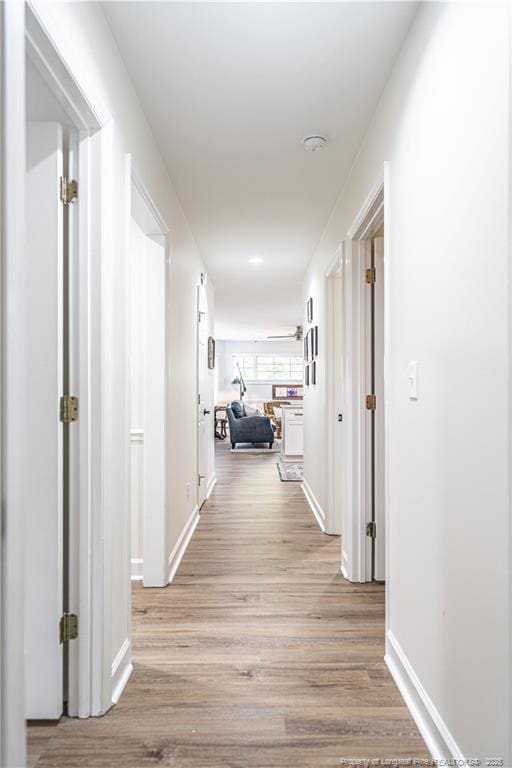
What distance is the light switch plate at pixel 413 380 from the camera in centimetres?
158

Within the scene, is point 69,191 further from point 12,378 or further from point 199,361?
point 199,361

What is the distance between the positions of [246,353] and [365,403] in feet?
31.5

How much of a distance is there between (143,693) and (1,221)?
1.66 m

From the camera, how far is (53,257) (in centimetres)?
152

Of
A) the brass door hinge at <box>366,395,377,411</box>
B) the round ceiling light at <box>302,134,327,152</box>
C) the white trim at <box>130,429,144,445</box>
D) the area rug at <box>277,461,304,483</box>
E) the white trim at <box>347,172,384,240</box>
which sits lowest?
the area rug at <box>277,461,304,483</box>

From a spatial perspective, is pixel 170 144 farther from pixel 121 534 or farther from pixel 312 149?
pixel 121 534

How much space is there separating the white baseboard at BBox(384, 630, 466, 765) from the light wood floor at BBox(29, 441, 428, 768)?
0.03 metres

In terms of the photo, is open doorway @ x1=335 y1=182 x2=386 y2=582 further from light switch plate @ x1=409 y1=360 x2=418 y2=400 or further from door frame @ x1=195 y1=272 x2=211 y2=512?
door frame @ x1=195 y1=272 x2=211 y2=512

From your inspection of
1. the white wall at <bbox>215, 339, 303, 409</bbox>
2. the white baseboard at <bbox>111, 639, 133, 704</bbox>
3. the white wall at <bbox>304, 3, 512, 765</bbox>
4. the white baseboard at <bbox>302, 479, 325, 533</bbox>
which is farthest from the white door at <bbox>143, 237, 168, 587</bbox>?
the white wall at <bbox>215, 339, 303, 409</bbox>

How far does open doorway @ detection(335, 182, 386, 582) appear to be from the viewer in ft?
8.68

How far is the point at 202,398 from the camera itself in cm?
446

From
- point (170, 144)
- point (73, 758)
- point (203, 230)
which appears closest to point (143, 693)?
point (73, 758)

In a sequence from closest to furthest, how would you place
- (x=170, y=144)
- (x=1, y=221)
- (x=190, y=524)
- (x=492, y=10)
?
(x=1, y=221)
(x=492, y=10)
(x=170, y=144)
(x=190, y=524)

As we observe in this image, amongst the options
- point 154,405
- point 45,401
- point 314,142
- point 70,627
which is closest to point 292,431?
point 154,405
